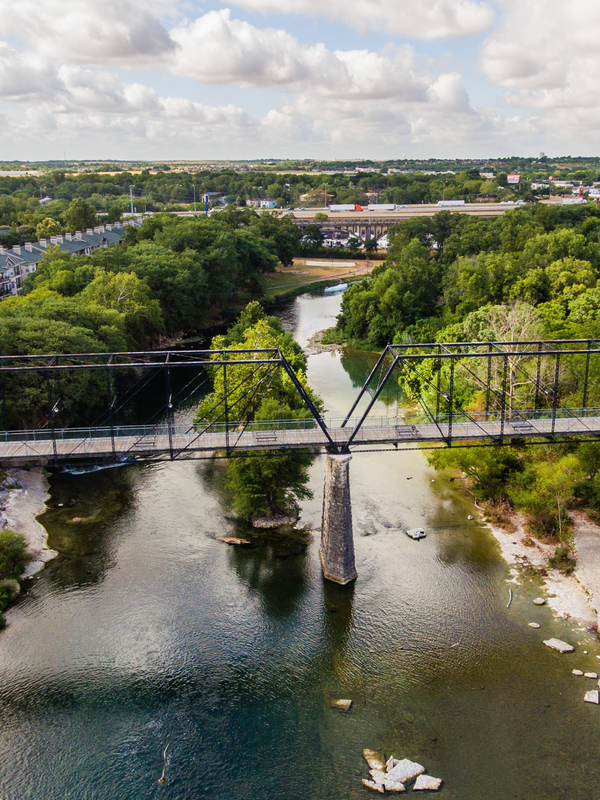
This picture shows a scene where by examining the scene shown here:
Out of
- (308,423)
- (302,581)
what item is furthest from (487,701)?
(308,423)

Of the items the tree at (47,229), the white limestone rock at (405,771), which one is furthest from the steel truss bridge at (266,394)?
the tree at (47,229)

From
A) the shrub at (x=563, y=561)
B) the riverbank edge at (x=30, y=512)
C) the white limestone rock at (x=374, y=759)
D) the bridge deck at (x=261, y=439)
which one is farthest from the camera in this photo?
the riverbank edge at (x=30, y=512)

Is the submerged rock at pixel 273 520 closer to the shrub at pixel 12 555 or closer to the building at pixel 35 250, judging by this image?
the shrub at pixel 12 555

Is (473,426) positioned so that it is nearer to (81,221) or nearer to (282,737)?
(282,737)

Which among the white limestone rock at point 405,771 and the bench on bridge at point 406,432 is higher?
the bench on bridge at point 406,432

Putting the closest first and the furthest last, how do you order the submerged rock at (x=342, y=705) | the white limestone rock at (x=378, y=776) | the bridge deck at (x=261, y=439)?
the white limestone rock at (x=378, y=776), the submerged rock at (x=342, y=705), the bridge deck at (x=261, y=439)

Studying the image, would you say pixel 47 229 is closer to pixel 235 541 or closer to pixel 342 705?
pixel 235 541
